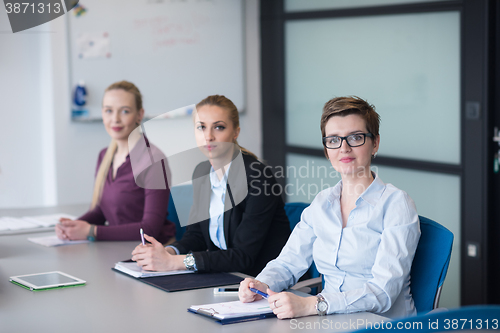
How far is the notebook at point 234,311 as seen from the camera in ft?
4.83

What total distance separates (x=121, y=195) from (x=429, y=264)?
1.47m

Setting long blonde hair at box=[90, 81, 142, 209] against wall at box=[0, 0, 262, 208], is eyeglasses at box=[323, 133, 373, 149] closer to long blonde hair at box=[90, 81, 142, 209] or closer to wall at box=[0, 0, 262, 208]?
long blonde hair at box=[90, 81, 142, 209]

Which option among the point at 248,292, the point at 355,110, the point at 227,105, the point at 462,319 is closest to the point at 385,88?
the point at 227,105

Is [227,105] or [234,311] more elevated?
[227,105]

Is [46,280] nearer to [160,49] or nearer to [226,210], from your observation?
[226,210]

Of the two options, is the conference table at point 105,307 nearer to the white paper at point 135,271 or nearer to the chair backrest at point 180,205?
the white paper at point 135,271

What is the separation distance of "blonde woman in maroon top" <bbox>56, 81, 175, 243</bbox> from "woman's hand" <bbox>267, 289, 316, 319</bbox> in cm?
109

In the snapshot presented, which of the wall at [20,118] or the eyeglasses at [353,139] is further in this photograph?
the wall at [20,118]

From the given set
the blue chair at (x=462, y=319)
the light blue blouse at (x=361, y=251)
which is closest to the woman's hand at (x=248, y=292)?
the light blue blouse at (x=361, y=251)

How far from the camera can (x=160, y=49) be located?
446cm

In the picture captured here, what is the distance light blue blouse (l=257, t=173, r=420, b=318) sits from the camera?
61.4 inches

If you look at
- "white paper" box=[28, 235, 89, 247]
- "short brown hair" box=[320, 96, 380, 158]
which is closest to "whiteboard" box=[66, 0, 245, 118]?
"white paper" box=[28, 235, 89, 247]

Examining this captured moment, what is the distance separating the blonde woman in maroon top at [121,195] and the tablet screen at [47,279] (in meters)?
0.54

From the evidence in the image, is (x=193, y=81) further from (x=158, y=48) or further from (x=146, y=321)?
(x=146, y=321)
